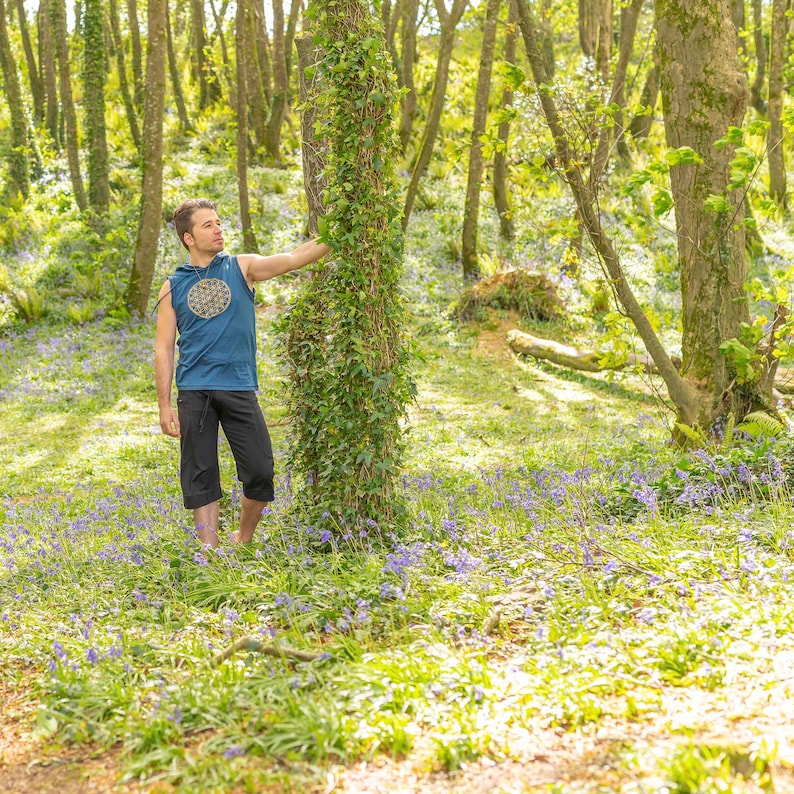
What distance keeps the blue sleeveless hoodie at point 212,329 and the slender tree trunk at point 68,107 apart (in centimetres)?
1302

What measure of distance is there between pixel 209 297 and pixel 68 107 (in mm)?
13693

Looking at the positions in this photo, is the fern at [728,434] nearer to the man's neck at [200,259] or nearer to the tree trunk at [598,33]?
the man's neck at [200,259]

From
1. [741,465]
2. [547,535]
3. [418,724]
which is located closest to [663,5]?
[741,465]

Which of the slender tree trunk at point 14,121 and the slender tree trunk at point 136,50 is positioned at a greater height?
the slender tree trunk at point 136,50

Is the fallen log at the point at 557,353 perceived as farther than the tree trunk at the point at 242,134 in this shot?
No

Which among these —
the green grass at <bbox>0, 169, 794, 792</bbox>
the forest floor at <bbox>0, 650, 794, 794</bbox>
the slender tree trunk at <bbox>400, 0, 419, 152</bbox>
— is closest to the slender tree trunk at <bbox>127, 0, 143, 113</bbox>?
the slender tree trunk at <bbox>400, 0, 419, 152</bbox>

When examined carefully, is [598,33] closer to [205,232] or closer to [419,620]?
[205,232]

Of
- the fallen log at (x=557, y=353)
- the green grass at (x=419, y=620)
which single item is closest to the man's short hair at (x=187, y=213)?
the green grass at (x=419, y=620)

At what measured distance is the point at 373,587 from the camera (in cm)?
394

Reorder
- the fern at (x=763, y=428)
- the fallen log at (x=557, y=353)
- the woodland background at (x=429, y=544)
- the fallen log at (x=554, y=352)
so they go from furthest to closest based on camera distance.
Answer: the fallen log at (x=554, y=352) → the fallen log at (x=557, y=353) → the fern at (x=763, y=428) → the woodland background at (x=429, y=544)

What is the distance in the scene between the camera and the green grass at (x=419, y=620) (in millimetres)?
2795

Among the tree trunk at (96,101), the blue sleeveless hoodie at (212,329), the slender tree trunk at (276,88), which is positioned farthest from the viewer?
the slender tree trunk at (276,88)

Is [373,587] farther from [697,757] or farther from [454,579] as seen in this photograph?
[697,757]

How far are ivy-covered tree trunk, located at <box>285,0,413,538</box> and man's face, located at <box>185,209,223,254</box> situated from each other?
0.63m
